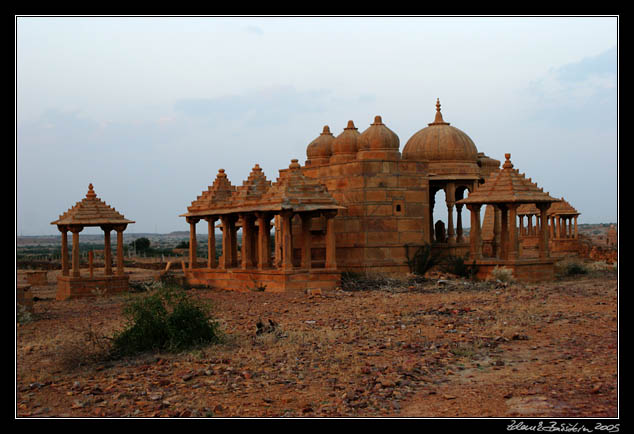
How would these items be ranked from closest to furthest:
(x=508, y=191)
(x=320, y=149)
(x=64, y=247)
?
(x=508, y=191), (x=64, y=247), (x=320, y=149)

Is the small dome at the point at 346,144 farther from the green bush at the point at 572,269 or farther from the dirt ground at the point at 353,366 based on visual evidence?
the dirt ground at the point at 353,366

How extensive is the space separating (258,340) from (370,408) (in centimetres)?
412

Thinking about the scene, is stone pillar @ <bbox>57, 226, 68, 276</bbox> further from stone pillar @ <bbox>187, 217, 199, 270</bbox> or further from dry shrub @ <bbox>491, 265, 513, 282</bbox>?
dry shrub @ <bbox>491, 265, 513, 282</bbox>

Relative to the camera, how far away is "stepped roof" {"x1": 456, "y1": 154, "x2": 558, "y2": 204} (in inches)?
898

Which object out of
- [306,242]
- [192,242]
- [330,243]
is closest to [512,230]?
[330,243]

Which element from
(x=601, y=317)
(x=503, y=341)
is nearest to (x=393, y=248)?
(x=601, y=317)

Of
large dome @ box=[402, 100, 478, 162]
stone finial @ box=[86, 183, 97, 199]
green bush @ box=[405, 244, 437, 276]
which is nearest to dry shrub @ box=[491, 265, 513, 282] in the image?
green bush @ box=[405, 244, 437, 276]

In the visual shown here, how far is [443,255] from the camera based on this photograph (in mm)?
24625

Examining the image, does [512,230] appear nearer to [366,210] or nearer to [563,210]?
[366,210]

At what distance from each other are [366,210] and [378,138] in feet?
7.52

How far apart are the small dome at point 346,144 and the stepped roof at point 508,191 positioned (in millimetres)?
4010

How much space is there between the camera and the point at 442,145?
25703mm

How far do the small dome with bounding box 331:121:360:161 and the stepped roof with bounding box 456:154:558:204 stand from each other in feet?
13.2

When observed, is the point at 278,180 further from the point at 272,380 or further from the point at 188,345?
the point at 272,380
